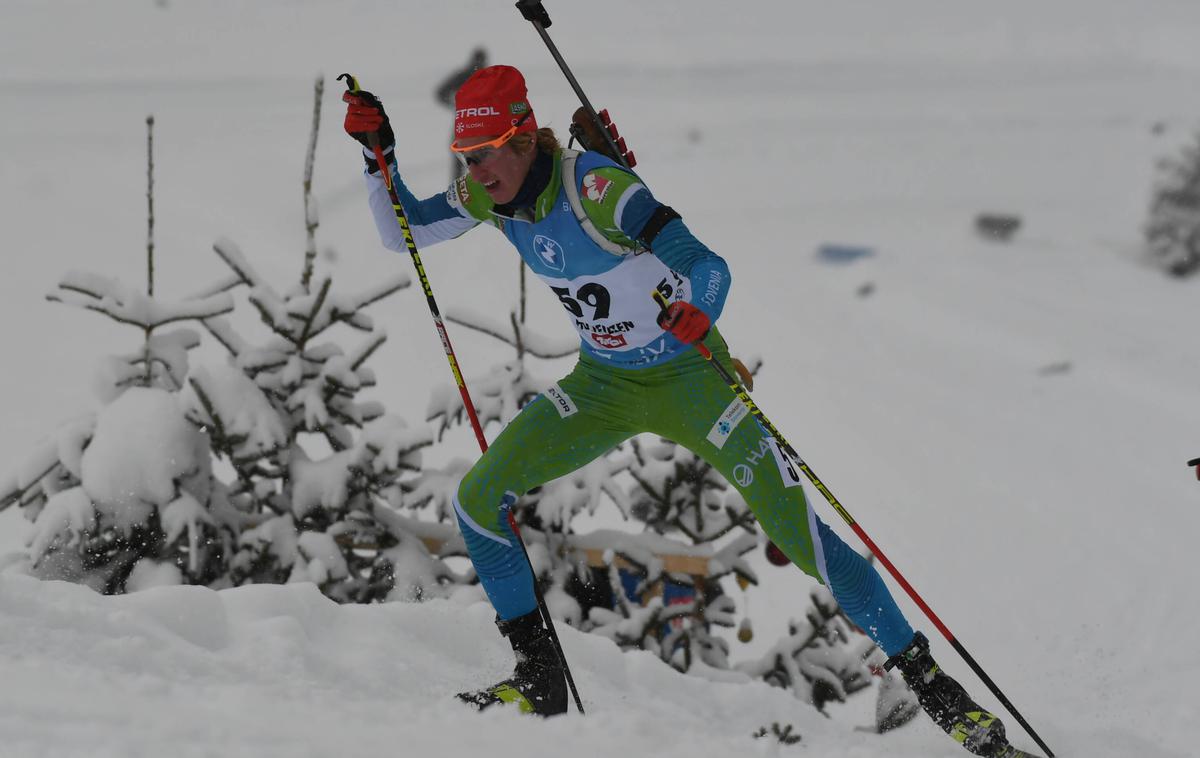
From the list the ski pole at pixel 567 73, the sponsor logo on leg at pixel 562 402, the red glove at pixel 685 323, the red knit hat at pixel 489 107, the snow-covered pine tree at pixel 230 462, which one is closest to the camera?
the red glove at pixel 685 323

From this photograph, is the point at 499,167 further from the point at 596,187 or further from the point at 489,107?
the point at 596,187

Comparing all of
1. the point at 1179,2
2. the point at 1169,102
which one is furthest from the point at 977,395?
the point at 1179,2

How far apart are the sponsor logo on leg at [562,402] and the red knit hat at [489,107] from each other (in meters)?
0.99

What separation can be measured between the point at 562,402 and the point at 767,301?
13717 mm

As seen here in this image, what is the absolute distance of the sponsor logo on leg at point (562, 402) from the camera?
4078mm

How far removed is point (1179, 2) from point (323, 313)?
33516 mm

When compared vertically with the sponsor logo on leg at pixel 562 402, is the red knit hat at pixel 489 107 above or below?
above

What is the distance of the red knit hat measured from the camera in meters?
3.67

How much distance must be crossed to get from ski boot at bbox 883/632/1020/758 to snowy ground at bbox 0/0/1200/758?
22cm

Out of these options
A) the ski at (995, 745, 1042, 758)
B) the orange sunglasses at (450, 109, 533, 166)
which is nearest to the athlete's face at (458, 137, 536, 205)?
the orange sunglasses at (450, 109, 533, 166)

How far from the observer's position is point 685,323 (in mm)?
3350

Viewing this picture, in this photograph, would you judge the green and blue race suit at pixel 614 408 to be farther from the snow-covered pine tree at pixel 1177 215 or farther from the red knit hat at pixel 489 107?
the snow-covered pine tree at pixel 1177 215

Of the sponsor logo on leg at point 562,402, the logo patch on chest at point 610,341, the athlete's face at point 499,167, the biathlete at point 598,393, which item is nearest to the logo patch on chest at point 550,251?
the biathlete at point 598,393

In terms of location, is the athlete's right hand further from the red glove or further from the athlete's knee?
the red glove
